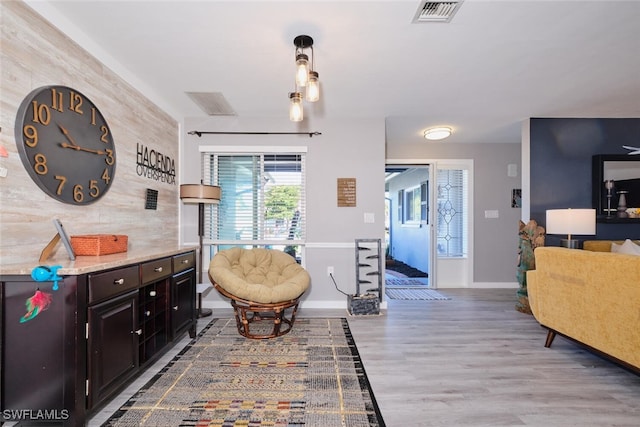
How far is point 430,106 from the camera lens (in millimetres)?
3461

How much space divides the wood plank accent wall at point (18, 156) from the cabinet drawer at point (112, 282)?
14.3 inches

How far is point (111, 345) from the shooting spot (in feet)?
5.52

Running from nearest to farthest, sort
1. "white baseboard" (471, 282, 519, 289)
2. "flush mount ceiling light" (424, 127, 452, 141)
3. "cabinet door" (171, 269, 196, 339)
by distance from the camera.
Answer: "cabinet door" (171, 269, 196, 339)
"flush mount ceiling light" (424, 127, 452, 141)
"white baseboard" (471, 282, 519, 289)

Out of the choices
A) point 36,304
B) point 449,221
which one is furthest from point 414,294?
point 36,304

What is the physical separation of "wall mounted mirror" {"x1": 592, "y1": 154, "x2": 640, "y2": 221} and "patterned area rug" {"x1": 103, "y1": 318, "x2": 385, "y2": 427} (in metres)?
3.79

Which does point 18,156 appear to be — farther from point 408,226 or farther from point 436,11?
point 408,226

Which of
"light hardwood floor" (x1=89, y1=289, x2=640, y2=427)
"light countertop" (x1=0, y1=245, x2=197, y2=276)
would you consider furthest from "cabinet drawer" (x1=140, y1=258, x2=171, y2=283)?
"light hardwood floor" (x1=89, y1=289, x2=640, y2=427)

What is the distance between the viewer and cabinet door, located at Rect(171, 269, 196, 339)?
2.44m

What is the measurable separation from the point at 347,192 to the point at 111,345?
9.34 feet

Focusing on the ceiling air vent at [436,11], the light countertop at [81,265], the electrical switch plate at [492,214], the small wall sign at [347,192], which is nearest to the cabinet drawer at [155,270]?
the light countertop at [81,265]

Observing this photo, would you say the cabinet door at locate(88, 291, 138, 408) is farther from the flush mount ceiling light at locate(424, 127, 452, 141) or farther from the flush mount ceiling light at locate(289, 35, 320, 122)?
the flush mount ceiling light at locate(424, 127, 452, 141)

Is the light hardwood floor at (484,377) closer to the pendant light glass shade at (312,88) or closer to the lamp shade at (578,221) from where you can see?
the lamp shade at (578,221)

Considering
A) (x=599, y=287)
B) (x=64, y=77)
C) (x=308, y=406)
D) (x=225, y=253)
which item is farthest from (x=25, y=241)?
(x=599, y=287)

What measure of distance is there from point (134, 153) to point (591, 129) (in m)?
5.54
